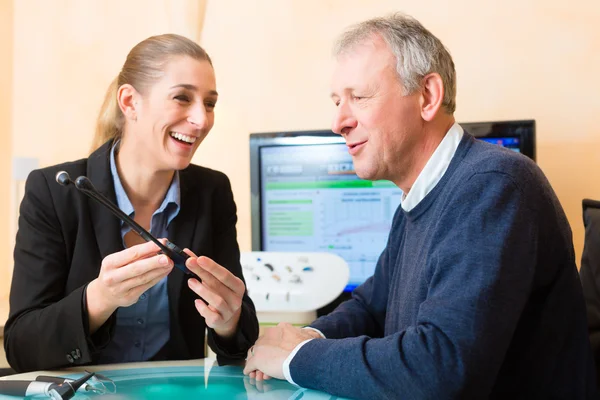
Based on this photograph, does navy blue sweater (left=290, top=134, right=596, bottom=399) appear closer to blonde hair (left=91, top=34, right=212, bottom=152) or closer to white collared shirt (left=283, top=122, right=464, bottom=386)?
white collared shirt (left=283, top=122, right=464, bottom=386)

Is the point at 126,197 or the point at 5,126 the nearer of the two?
the point at 126,197

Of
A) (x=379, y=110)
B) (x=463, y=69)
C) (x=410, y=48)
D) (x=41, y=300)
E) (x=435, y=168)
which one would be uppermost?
(x=463, y=69)

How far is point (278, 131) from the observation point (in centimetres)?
244

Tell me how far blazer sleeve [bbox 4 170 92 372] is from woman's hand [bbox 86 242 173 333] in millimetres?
47

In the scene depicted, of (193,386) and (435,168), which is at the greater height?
(435,168)

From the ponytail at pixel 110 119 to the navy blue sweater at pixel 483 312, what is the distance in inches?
33.1

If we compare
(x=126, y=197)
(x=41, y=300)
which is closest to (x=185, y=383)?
(x=41, y=300)

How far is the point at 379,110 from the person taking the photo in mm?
1250

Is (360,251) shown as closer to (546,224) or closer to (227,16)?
(227,16)

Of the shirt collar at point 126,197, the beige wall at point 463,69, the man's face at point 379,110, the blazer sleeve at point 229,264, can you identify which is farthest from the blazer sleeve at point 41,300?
the beige wall at point 463,69

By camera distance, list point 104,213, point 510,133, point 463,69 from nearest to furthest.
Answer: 1. point 104,213
2. point 510,133
3. point 463,69

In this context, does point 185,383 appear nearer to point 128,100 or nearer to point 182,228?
point 182,228

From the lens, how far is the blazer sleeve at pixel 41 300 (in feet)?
3.99

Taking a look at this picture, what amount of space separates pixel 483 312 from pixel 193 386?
19.4 inches
